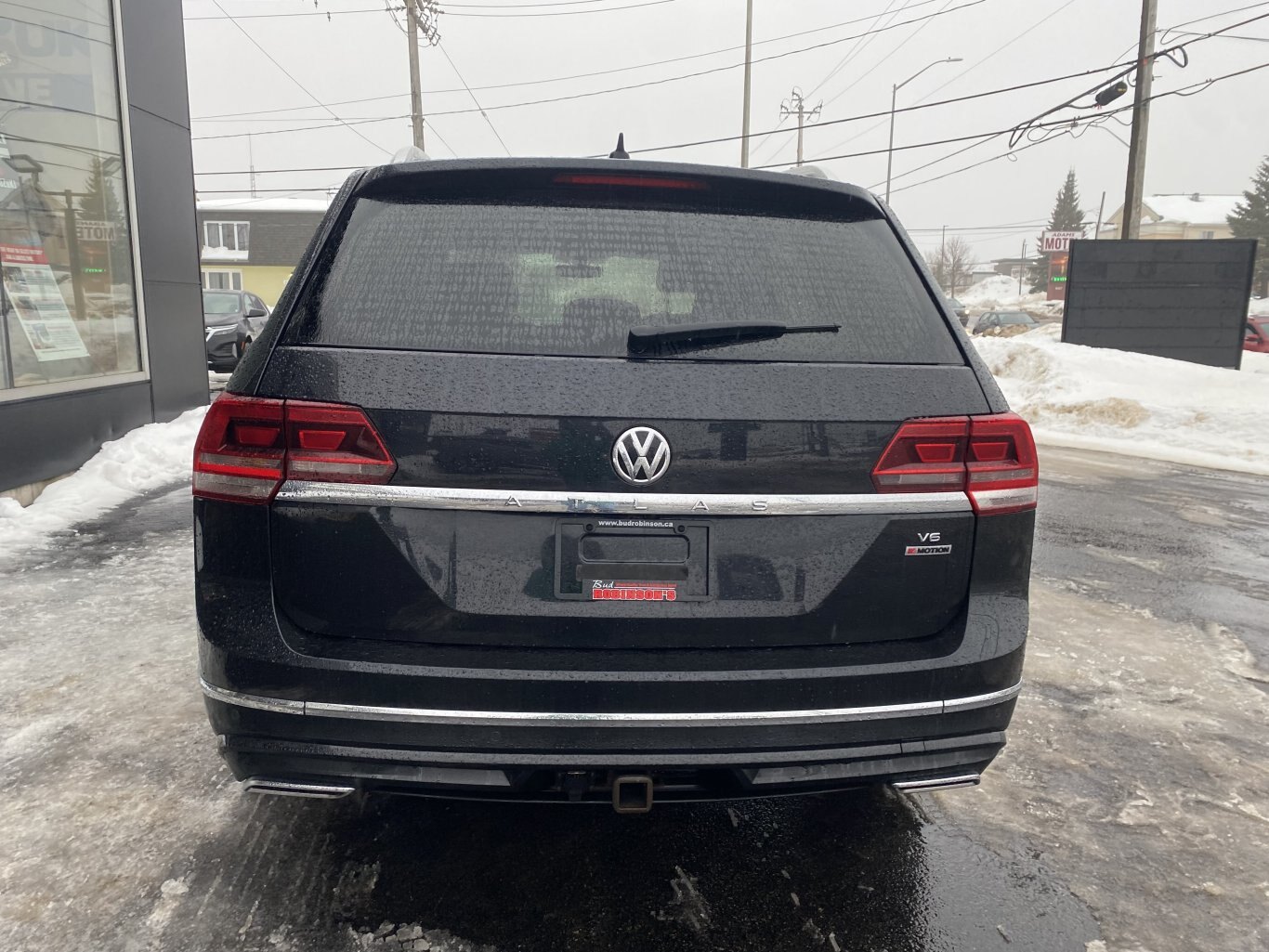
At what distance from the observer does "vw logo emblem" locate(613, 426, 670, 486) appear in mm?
1957

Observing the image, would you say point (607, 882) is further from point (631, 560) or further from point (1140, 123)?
point (1140, 123)

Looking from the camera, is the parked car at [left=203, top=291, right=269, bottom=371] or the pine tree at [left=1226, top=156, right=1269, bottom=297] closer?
the parked car at [left=203, top=291, right=269, bottom=371]

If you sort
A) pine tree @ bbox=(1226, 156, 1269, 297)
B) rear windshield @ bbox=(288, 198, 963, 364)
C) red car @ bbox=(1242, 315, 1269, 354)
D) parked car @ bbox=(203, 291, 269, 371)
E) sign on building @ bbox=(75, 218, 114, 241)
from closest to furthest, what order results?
rear windshield @ bbox=(288, 198, 963, 364) < sign on building @ bbox=(75, 218, 114, 241) < parked car @ bbox=(203, 291, 269, 371) < red car @ bbox=(1242, 315, 1269, 354) < pine tree @ bbox=(1226, 156, 1269, 297)

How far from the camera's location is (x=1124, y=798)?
3.00 metres

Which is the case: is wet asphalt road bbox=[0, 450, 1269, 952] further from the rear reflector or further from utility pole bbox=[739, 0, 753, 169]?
utility pole bbox=[739, 0, 753, 169]

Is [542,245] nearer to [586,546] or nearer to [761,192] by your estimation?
[761,192]

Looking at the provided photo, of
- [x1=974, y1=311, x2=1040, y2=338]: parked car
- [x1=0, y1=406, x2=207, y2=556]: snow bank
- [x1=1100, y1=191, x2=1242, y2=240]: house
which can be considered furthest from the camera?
[x1=1100, y1=191, x2=1242, y2=240]: house

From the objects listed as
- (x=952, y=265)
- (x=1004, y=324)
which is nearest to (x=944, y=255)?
(x=952, y=265)

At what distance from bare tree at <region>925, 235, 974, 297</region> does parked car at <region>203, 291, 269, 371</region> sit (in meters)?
88.2

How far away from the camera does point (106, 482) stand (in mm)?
7602

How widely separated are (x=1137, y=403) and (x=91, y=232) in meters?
13.8

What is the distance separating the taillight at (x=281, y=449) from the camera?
1964 millimetres

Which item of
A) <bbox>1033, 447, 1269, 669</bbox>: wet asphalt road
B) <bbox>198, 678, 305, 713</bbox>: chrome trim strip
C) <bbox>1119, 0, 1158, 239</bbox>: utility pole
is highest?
<bbox>1119, 0, 1158, 239</bbox>: utility pole

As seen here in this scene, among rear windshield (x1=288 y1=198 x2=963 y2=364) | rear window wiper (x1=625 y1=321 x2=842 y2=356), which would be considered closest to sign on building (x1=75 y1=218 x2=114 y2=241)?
rear windshield (x1=288 y1=198 x2=963 y2=364)
